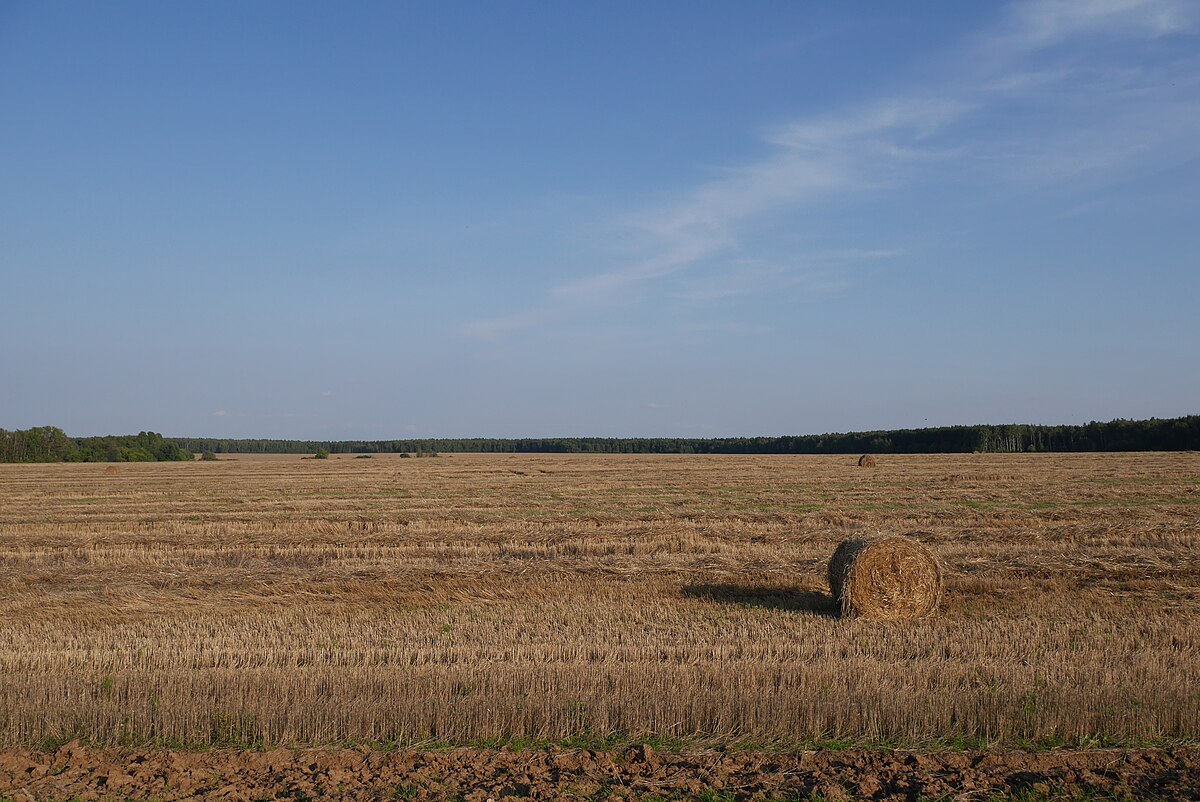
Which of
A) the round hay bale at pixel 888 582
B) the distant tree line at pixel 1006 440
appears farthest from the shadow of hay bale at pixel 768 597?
the distant tree line at pixel 1006 440

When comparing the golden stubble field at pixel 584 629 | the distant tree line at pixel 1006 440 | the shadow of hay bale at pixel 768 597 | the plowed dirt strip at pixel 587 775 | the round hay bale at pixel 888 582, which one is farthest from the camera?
the distant tree line at pixel 1006 440

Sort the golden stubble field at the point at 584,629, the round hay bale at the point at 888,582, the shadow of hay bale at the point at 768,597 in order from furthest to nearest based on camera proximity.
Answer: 1. the shadow of hay bale at the point at 768,597
2. the round hay bale at the point at 888,582
3. the golden stubble field at the point at 584,629

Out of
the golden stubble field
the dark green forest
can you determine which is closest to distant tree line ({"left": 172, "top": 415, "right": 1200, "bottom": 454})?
the dark green forest

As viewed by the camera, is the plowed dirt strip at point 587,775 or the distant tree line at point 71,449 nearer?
the plowed dirt strip at point 587,775

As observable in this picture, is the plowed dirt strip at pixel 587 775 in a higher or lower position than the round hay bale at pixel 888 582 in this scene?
lower

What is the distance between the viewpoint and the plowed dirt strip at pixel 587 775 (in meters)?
6.12

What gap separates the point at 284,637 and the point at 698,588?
20.7ft

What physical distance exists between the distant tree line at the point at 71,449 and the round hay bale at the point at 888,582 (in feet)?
313

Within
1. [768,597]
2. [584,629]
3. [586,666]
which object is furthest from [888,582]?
[586,666]

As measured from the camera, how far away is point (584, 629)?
11.2m

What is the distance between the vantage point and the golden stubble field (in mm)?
7414

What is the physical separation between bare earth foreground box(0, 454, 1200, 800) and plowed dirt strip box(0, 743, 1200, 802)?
3cm

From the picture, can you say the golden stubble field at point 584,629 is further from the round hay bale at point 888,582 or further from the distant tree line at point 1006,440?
the distant tree line at point 1006,440

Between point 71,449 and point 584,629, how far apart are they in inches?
4473
